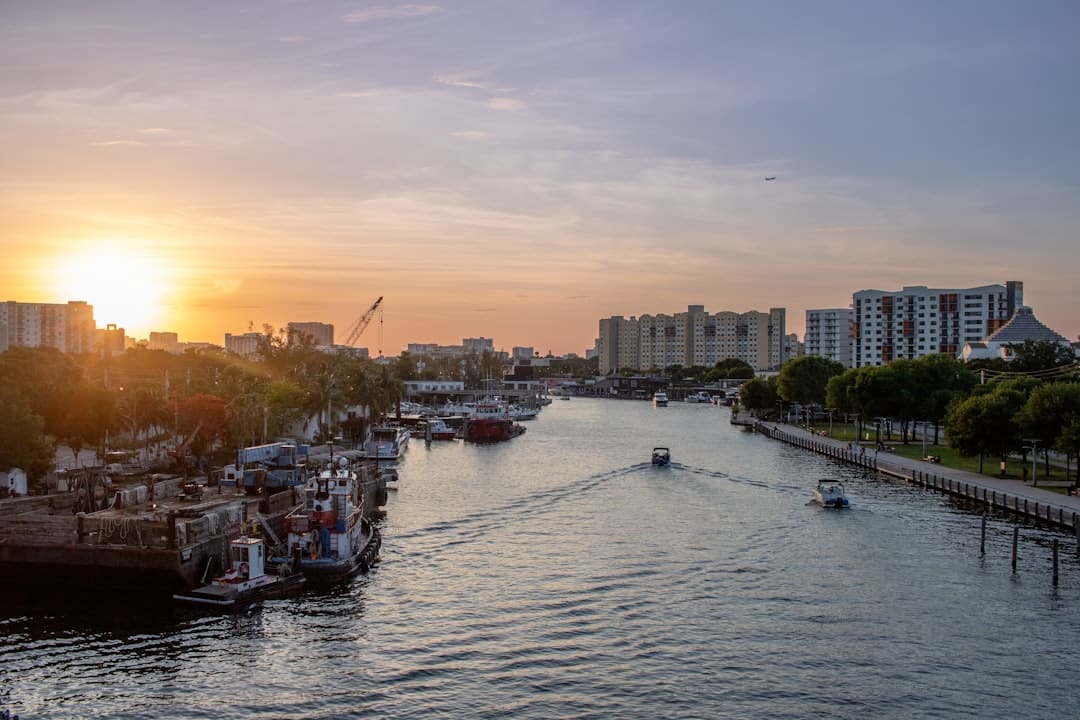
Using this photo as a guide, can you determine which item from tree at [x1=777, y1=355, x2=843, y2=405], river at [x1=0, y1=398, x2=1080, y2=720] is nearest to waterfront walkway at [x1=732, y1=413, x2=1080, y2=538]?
river at [x1=0, y1=398, x2=1080, y2=720]

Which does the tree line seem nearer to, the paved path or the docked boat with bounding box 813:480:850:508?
the paved path

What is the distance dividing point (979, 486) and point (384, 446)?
2176 inches

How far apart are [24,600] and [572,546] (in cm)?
2512

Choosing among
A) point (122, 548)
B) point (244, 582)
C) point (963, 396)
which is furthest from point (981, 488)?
point (122, 548)

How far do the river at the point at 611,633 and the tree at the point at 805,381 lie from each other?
86502mm

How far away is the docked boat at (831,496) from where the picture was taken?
60.8 meters

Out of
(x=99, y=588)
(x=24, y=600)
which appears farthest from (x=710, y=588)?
(x=24, y=600)

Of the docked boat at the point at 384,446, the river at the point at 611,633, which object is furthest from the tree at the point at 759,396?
the river at the point at 611,633

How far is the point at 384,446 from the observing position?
94.8 meters

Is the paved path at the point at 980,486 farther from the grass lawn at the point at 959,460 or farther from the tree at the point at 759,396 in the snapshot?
the tree at the point at 759,396

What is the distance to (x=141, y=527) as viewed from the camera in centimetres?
3906

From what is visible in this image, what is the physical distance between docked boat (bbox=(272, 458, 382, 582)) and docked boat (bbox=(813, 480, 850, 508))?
30882mm

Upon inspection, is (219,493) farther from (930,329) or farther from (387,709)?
(930,329)

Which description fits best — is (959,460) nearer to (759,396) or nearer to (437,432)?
(437,432)
